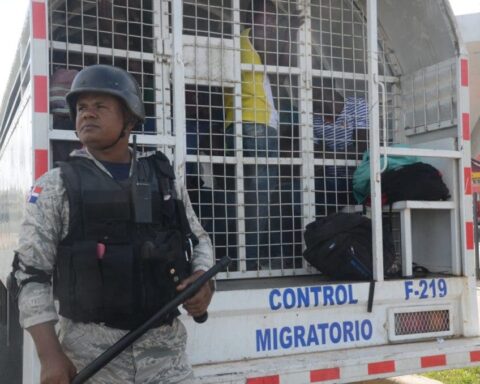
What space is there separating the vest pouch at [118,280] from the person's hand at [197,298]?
0.59ft

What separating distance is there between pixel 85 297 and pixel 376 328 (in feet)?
5.99

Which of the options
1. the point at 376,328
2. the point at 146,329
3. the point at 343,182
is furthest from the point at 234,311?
the point at 343,182

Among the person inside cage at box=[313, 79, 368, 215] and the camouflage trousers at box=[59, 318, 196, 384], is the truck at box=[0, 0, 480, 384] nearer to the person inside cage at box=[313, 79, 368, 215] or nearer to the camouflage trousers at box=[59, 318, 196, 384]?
the person inside cage at box=[313, 79, 368, 215]

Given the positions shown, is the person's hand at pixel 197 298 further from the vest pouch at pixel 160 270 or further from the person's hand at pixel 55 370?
the person's hand at pixel 55 370

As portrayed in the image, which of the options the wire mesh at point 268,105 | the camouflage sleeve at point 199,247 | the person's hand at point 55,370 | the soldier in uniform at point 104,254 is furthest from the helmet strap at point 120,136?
the wire mesh at point 268,105

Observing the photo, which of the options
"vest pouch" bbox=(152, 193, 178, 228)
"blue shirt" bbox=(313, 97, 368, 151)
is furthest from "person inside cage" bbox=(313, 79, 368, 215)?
"vest pouch" bbox=(152, 193, 178, 228)

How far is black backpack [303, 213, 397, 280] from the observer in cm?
315

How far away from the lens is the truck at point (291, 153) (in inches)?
111

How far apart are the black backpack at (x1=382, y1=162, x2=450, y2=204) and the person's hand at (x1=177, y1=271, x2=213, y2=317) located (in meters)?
1.77

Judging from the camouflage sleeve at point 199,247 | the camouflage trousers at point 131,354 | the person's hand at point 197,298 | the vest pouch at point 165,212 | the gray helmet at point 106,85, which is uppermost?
the gray helmet at point 106,85

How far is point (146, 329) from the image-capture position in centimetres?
178

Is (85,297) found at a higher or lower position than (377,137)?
lower

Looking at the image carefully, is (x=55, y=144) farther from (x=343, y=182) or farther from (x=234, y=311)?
(x=343, y=182)

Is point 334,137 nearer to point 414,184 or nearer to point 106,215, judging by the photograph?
point 414,184
